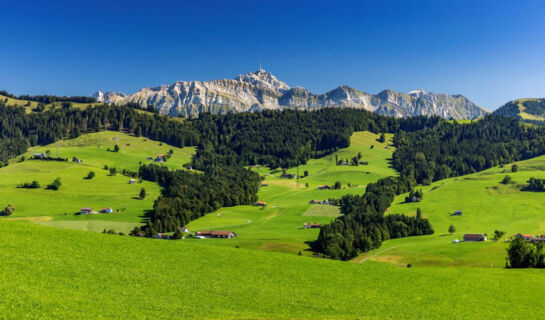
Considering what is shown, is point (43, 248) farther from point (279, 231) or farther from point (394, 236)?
point (394, 236)

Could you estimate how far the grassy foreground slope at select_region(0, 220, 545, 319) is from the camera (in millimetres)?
32469

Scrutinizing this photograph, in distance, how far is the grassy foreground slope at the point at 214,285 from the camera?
3247 centimetres

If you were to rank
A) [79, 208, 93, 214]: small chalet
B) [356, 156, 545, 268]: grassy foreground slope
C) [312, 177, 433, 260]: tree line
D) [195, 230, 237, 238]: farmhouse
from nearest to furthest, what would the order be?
[356, 156, 545, 268]: grassy foreground slope, [312, 177, 433, 260]: tree line, [195, 230, 237, 238]: farmhouse, [79, 208, 93, 214]: small chalet

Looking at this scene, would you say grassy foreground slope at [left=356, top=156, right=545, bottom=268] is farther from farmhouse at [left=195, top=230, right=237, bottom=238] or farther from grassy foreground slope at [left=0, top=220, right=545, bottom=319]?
grassy foreground slope at [left=0, top=220, right=545, bottom=319]

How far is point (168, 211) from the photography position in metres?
165

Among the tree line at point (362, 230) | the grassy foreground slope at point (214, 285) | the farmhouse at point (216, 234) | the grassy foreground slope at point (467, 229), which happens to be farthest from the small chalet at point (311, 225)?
the grassy foreground slope at point (214, 285)

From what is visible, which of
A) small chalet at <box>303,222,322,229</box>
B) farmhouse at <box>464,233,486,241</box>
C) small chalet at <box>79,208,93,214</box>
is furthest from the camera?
small chalet at <box>79,208,93,214</box>

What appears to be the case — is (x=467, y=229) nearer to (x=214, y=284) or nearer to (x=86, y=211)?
(x=214, y=284)

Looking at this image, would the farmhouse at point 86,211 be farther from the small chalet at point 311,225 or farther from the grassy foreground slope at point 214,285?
the grassy foreground slope at point 214,285

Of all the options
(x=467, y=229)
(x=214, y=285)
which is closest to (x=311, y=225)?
(x=467, y=229)

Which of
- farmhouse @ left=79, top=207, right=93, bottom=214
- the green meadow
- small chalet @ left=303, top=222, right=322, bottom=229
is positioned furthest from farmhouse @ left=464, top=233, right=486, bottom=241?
farmhouse @ left=79, top=207, right=93, bottom=214

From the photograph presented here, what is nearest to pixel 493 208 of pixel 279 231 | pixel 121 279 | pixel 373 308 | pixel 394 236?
pixel 394 236

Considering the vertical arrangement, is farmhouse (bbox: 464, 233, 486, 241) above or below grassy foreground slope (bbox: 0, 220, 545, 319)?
below

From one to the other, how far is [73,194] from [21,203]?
2615cm
